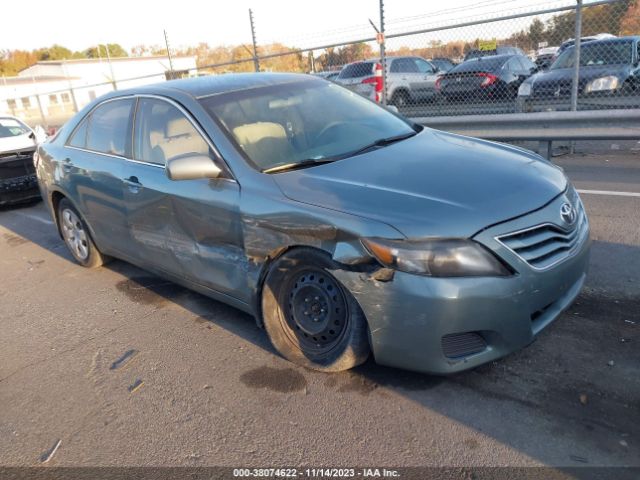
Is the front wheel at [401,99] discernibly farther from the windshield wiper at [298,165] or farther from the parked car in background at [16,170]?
the windshield wiper at [298,165]

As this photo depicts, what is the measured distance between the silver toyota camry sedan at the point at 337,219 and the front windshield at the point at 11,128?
17.9 ft

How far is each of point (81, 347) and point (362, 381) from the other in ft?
6.80

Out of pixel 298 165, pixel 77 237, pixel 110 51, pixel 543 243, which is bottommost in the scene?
pixel 77 237

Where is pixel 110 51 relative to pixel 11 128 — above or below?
above

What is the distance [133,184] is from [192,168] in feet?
3.24

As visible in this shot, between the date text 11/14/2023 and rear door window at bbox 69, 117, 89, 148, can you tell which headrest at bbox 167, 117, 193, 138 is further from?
the date text 11/14/2023

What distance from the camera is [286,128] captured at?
12.2 feet

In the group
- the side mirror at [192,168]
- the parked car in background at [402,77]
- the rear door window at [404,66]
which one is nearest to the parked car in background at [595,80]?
the parked car in background at [402,77]

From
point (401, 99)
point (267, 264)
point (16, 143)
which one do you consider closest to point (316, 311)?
point (267, 264)

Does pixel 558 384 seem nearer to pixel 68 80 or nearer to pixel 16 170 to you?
pixel 16 170

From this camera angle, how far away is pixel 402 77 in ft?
47.8

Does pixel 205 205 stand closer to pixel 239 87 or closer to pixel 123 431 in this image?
pixel 239 87

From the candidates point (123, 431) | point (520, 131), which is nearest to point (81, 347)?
point (123, 431)

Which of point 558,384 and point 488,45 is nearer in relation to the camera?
point 558,384
